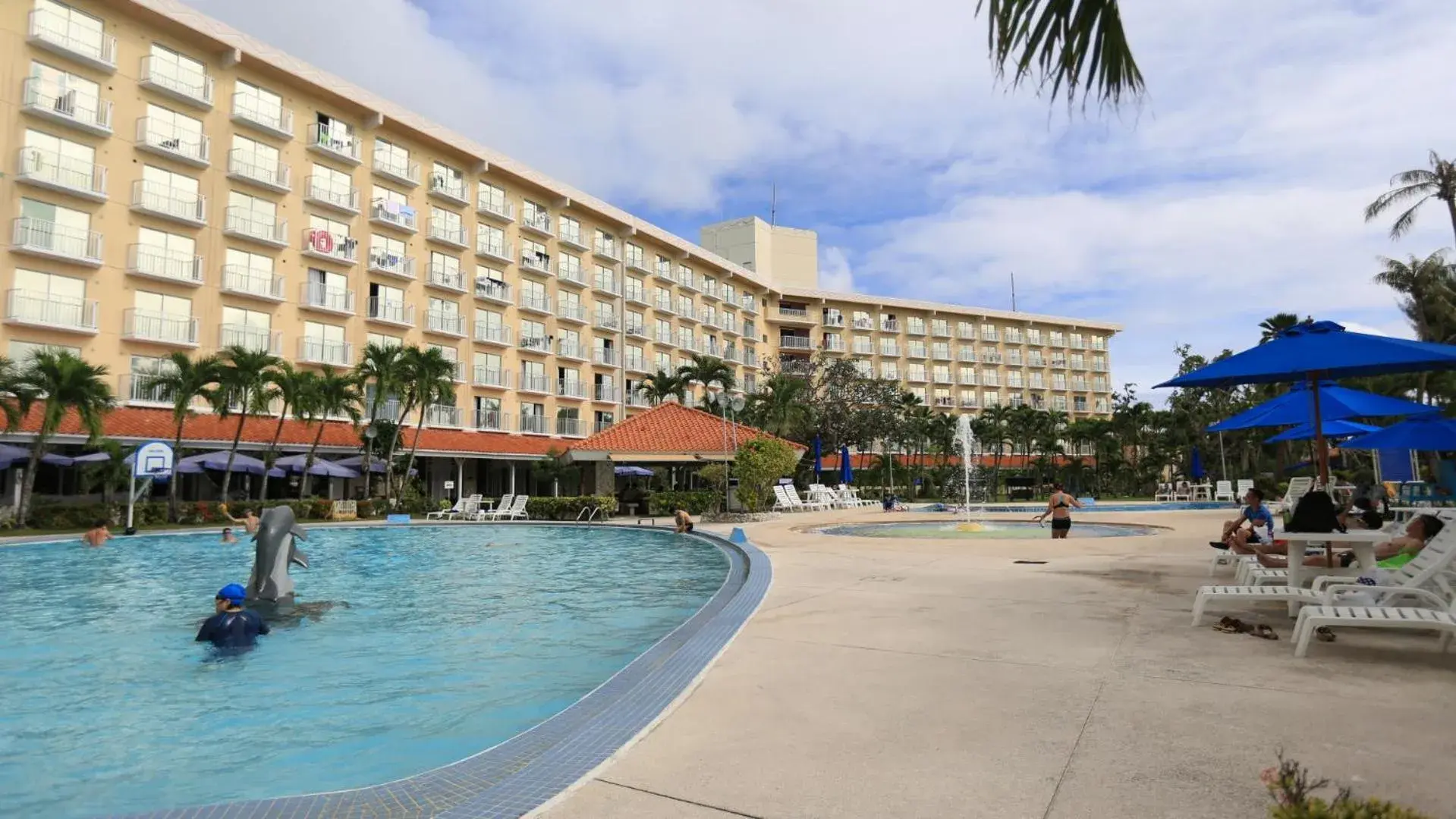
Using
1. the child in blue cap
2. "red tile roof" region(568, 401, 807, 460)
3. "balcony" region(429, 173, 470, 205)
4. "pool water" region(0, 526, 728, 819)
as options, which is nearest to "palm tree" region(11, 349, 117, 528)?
"pool water" region(0, 526, 728, 819)

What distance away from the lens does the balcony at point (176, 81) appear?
29.5m

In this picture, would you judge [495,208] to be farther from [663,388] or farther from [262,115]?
[663,388]

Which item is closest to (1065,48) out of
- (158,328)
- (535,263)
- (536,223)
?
(158,328)

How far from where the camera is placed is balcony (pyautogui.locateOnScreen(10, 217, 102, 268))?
2623cm

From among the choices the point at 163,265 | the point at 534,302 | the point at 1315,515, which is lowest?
the point at 1315,515

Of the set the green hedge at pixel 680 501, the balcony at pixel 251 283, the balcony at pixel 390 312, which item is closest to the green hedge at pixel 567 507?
the green hedge at pixel 680 501

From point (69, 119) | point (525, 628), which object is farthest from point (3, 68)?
point (525, 628)

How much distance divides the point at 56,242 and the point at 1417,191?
51.2m

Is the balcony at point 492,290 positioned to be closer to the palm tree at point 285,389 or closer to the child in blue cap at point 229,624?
the palm tree at point 285,389

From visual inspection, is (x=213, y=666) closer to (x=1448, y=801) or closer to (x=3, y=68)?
(x=1448, y=801)

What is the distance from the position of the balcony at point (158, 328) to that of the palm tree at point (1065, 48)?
3409cm

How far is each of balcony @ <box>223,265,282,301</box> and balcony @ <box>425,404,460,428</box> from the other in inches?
310

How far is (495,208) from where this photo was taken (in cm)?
4247

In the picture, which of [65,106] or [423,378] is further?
[423,378]
